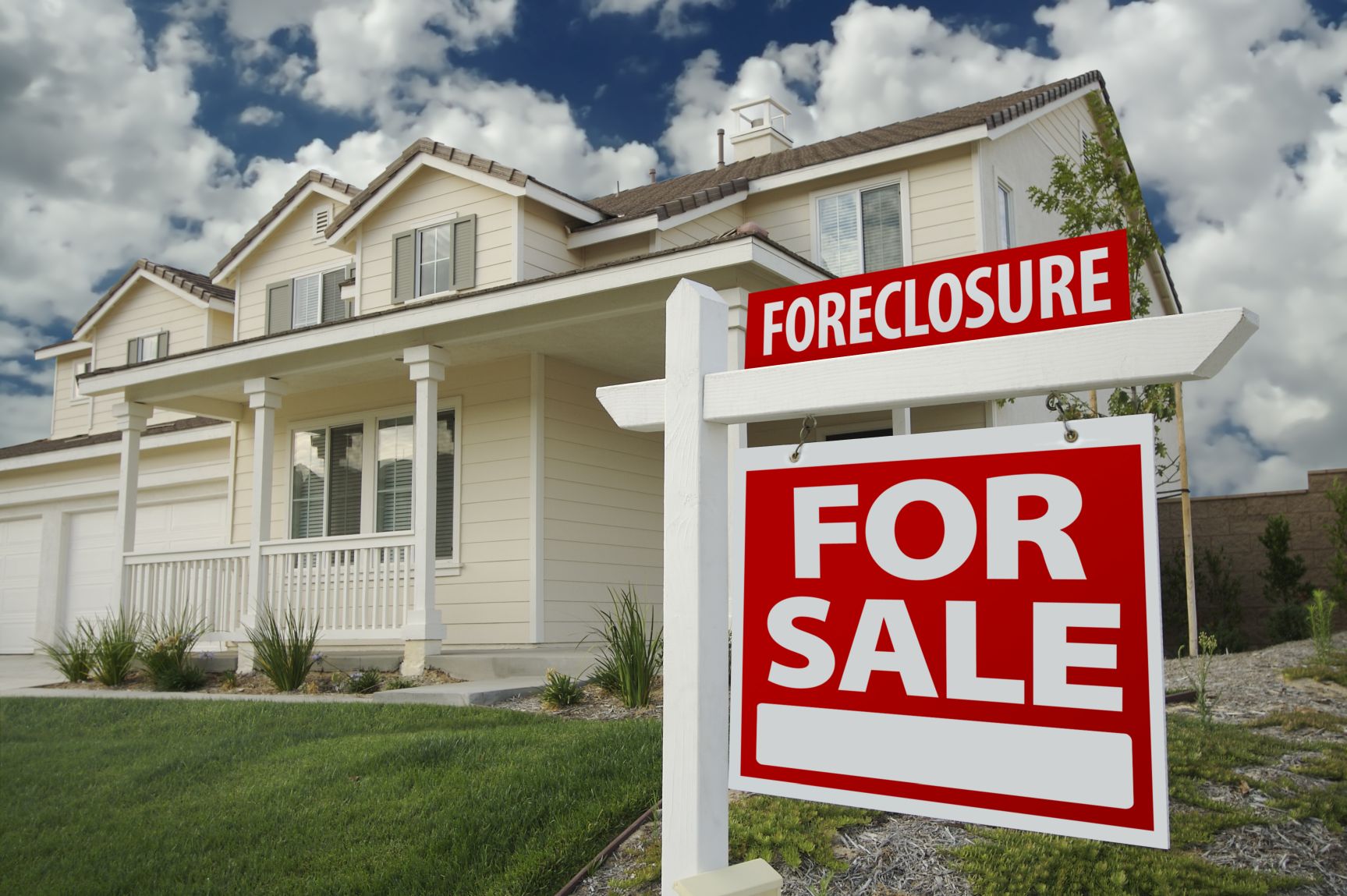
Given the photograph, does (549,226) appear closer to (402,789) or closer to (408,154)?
(408,154)

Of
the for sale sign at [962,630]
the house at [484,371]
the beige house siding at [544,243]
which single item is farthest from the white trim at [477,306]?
the for sale sign at [962,630]

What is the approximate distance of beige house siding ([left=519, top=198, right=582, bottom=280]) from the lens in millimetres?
11883

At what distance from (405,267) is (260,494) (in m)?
3.42

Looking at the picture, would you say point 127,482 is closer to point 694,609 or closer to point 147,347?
point 147,347

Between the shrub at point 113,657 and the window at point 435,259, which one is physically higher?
the window at point 435,259

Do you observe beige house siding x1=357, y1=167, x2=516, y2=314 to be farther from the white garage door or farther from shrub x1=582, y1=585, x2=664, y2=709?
the white garage door

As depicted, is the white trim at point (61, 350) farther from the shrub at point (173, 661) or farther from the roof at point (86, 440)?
the shrub at point (173, 661)

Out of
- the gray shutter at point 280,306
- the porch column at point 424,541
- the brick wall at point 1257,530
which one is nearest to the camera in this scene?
the porch column at point 424,541

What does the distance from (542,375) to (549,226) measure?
6.91ft

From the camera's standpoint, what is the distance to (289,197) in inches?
590

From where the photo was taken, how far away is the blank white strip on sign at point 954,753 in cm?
184

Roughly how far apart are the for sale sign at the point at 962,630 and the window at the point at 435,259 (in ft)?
34.1

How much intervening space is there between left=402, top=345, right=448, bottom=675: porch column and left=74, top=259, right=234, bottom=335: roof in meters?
8.98

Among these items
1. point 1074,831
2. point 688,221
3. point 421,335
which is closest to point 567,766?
point 1074,831
